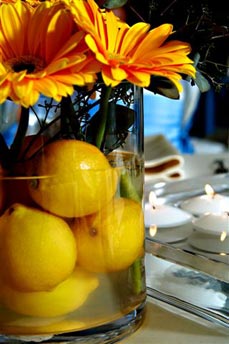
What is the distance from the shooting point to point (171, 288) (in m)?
0.44

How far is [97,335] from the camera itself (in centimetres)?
37

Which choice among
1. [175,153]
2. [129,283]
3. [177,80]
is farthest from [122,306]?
[175,153]

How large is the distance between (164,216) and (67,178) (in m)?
0.23

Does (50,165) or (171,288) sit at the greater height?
(50,165)

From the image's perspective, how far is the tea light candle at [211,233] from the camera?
496mm

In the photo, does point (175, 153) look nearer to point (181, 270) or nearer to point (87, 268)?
point (181, 270)

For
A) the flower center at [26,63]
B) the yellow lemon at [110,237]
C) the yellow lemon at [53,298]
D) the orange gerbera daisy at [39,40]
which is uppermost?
the orange gerbera daisy at [39,40]

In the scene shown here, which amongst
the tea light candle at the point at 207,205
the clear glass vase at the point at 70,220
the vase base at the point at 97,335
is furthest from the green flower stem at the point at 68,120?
the tea light candle at the point at 207,205

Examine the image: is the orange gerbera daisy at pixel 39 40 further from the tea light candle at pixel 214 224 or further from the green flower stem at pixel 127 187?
the tea light candle at pixel 214 224

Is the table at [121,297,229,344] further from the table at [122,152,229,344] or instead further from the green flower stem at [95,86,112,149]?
the green flower stem at [95,86,112,149]

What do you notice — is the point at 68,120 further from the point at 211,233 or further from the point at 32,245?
the point at 211,233

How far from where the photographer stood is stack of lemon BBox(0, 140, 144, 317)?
34 centimetres

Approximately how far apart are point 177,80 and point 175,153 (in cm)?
81

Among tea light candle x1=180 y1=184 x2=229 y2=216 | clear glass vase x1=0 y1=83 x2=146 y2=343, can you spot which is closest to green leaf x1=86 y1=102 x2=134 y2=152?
clear glass vase x1=0 y1=83 x2=146 y2=343
